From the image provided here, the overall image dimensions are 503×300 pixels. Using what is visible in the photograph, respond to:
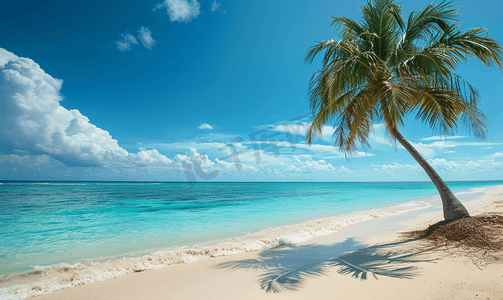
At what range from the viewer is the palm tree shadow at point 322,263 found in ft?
10.6

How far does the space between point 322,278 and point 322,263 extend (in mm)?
757

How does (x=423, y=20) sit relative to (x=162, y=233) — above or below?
above

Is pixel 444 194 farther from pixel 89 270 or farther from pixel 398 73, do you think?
pixel 89 270

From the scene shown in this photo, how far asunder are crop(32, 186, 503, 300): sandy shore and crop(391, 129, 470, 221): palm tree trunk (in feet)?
4.40

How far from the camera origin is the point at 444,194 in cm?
502

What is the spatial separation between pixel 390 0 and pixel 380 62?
2.00 meters

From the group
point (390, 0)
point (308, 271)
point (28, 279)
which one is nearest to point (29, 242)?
point (28, 279)

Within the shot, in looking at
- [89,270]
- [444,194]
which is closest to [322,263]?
[444,194]

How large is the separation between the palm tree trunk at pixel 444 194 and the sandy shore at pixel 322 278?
1.34 meters

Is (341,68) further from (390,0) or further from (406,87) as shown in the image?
(390,0)

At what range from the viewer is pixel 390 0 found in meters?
5.81

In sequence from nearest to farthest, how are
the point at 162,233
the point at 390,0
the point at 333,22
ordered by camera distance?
the point at 390,0
the point at 333,22
the point at 162,233

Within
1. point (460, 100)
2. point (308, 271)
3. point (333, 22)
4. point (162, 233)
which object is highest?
point (333, 22)

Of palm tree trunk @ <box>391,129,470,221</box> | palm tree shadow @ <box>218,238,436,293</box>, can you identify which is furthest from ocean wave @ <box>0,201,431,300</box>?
palm tree trunk @ <box>391,129,470,221</box>
